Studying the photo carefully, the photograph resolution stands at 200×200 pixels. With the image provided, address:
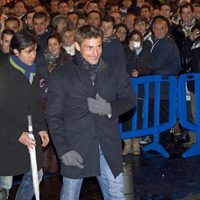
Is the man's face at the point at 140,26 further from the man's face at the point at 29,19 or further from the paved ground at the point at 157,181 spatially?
the paved ground at the point at 157,181

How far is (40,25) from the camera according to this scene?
33.3 feet

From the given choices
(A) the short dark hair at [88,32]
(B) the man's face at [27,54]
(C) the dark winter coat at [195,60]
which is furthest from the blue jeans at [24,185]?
(C) the dark winter coat at [195,60]

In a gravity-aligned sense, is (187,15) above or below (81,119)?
above

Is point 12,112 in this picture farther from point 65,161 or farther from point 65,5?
point 65,5

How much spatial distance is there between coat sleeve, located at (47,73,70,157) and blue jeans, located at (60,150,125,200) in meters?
0.38

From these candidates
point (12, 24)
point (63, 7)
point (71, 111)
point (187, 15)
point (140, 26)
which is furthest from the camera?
point (63, 7)

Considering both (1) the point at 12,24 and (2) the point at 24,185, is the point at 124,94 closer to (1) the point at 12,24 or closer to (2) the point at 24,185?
(2) the point at 24,185

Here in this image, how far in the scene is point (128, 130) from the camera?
911cm

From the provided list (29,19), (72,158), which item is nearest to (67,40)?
(29,19)

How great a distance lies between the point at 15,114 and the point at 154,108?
12.8 feet

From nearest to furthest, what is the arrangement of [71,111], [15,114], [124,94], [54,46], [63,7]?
[71,111]
[124,94]
[15,114]
[54,46]
[63,7]

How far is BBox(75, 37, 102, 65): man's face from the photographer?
518 cm

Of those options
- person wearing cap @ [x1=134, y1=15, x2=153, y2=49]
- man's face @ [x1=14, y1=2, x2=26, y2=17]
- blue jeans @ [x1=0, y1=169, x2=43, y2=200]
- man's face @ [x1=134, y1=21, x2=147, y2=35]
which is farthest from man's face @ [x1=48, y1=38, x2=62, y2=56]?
man's face @ [x1=14, y1=2, x2=26, y2=17]

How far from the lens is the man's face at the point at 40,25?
10141 millimetres
